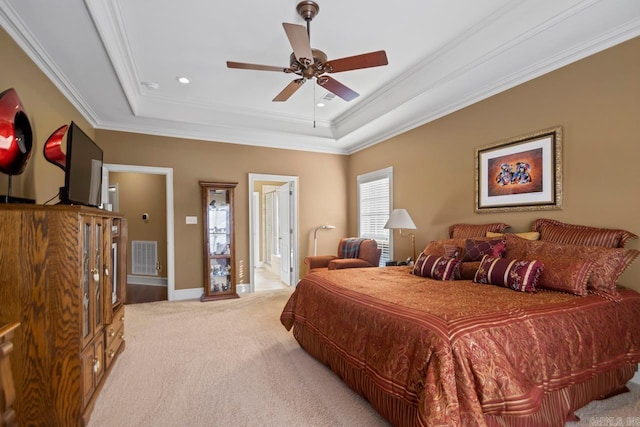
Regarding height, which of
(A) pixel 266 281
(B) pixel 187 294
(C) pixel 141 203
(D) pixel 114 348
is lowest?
(A) pixel 266 281

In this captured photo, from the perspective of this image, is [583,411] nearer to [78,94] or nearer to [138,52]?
[138,52]

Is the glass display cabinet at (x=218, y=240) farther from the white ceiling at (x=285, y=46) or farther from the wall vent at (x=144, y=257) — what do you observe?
the wall vent at (x=144, y=257)

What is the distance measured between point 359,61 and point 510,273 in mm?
2111

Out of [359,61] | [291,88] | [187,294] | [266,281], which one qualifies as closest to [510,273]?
[359,61]

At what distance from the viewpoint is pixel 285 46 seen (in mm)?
3150

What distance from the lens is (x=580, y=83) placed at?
2.79 metres

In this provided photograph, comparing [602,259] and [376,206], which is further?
[376,206]

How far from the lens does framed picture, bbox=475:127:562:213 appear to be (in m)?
2.99

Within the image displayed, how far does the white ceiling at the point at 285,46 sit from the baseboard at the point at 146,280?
3075 millimetres

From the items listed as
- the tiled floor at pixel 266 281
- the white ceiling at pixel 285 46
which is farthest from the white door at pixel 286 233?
the white ceiling at pixel 285 46

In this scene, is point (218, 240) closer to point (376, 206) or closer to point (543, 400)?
point (376, 206)

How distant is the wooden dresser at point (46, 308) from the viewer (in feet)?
5.67

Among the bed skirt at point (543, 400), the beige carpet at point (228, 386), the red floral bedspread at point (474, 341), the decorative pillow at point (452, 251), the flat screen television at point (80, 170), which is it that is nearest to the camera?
the red floral bedspread at point (474, 341)

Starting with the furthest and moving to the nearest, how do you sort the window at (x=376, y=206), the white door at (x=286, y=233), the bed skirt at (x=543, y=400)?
the white door at (x=286, y=233), the window at (x=376, y=206), the bed skirt at (x=543, y=400)
